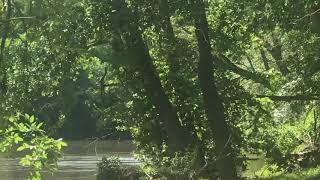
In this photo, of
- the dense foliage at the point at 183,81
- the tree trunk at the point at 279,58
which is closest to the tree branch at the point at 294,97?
the dense foliage at the point at 183,81

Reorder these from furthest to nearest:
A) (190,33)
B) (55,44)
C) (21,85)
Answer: (190,33)
(21,85)
(55,44)

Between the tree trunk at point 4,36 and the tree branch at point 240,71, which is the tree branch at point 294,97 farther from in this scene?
the tree trunk at point 4,36

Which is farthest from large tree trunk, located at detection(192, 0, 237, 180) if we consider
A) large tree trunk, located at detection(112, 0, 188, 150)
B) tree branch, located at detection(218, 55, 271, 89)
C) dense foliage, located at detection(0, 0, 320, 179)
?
large tree trunk, located at detection(112, 0, 188, 150)

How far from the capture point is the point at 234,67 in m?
15.9

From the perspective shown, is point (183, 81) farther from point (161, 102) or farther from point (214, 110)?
point (214, 110)

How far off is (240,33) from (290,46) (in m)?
1.44

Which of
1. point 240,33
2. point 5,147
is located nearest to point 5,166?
point 240,33

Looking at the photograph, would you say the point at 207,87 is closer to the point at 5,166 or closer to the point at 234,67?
the point at 234,67

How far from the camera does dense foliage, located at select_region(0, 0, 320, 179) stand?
1203cm

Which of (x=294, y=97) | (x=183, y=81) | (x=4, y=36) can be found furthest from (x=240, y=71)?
(x=4, y=36)

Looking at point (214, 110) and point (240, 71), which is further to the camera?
point (240, 71)

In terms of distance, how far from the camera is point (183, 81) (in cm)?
1591

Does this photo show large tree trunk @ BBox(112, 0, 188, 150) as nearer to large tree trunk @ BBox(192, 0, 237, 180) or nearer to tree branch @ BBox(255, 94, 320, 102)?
large tree trunk @ BBox(192, 0, 237, 180)

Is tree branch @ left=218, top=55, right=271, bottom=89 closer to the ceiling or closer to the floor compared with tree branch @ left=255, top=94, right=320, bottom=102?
closer to the ceiling
